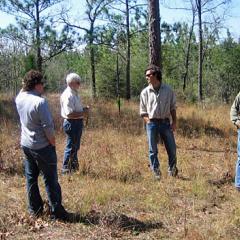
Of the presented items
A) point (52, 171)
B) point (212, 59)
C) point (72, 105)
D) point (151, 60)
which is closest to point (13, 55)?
point (212, 59)

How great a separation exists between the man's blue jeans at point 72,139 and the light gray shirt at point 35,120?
80.0 inches

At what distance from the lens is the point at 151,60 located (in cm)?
999

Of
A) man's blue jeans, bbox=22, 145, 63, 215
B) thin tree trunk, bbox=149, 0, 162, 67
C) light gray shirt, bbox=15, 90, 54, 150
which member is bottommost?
man's blue jeans, bbox=22, 145, 63, 215

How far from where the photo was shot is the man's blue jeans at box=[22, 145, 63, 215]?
481cm

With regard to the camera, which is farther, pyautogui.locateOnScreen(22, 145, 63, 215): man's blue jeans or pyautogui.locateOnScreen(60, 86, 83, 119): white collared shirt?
pyautogui.locateOnScreen(60, 86, 83, 119): white collared shirt

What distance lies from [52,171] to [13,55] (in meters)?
28.5

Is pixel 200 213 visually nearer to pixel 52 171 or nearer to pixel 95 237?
pixel 95 237

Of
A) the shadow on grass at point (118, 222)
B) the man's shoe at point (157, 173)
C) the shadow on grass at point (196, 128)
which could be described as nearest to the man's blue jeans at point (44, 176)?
the shadow on grass at point (118, 222)

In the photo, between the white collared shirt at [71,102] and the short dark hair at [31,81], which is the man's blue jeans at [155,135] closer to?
the white collared shirt at [71,102]

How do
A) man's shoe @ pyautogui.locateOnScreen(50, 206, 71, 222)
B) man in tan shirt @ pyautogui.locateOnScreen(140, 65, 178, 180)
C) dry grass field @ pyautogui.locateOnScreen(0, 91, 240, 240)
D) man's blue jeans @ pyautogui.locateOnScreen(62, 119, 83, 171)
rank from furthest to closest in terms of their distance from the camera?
man's blue jeans @ pyautogui.locateOnScreen(62, 119, 83, 171) → man in tan shirt @ pyautogui.locateOnScreen(140, 65, 178, 180) → man's shoe @ pyautogui.locateOnScreen(50, 206, 71, 222) → dry grass field @ pyautogui.locateOnScreen(0, 91, 240, 240)

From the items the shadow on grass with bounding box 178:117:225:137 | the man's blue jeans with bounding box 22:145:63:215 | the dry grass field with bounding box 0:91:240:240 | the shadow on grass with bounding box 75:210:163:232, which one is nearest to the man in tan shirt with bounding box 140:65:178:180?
the dry grass field with bounding box 0:91:240:240

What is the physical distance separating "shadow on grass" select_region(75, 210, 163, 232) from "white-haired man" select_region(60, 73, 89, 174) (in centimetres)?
199

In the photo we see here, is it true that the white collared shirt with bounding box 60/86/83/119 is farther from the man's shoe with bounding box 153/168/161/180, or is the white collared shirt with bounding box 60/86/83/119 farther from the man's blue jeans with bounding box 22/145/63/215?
the man's blue jeans with bounding box 22/145/63/215

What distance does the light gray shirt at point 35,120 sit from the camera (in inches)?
184
